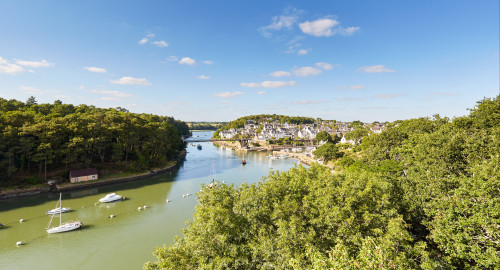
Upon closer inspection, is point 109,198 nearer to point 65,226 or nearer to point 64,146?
point 65,226

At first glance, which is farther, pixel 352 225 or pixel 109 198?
pixel 109 198

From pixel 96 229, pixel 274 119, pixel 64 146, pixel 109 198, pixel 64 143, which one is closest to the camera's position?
pixel 96 229

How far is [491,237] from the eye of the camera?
745 cm

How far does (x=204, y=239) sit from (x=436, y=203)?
1025 centimetres

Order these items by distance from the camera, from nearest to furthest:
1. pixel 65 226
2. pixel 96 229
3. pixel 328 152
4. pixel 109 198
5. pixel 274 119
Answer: pixel 65 226 < pixel 96 229 < pixel 109 198 < pixel 328 152 < pixel 274 119

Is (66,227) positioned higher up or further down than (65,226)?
further down

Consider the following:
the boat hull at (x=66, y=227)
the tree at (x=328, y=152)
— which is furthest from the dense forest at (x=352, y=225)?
the tree at (x=328, y=152)

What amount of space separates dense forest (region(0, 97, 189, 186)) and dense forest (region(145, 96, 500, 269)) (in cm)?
3039

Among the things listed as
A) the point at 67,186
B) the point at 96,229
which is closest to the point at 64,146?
the point at 67,186

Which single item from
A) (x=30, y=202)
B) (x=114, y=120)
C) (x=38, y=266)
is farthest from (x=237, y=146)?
(x=38, y=266)

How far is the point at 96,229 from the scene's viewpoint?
19.9 meters

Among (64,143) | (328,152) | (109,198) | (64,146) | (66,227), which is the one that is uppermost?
(64,143)

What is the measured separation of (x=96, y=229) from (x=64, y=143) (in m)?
19.3

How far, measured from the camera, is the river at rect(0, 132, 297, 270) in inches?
607
